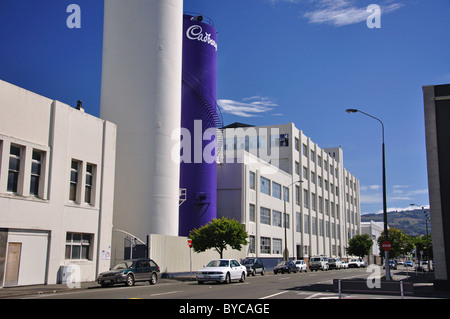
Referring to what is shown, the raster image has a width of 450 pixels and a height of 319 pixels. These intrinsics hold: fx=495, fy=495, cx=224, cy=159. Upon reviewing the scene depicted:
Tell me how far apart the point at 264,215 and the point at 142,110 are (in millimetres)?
27657

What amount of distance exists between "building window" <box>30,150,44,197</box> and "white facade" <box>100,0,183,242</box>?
1000 centimetres

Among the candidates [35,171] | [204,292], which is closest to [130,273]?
[204,292]

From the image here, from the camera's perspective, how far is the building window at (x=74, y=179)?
2923 centimetres

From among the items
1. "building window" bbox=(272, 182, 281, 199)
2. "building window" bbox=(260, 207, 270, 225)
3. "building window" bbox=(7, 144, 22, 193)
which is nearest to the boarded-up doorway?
"building window" bbox=(7, 144, 22, 193)

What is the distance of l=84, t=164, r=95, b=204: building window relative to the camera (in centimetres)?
3058

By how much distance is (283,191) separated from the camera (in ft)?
221

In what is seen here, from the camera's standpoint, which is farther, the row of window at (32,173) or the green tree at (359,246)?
the green tree at (359,246)

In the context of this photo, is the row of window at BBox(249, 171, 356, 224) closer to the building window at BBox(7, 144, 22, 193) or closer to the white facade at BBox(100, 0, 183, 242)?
the white facade at BBox(100, 0, 183, 242)

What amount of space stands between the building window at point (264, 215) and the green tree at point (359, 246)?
124 ft

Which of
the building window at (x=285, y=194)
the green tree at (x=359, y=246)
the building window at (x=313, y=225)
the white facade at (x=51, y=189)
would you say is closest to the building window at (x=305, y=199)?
the building window at (x=313, y=225)

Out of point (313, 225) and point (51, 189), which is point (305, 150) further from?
point (51, 189)

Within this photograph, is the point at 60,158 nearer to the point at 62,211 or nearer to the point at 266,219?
the point at 62,211

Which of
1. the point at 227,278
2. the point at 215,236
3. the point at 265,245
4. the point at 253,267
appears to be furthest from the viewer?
the point at 265,245

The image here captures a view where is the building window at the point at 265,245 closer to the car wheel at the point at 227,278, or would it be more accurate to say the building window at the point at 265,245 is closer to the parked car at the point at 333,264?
the parked car at the point at 333,264
